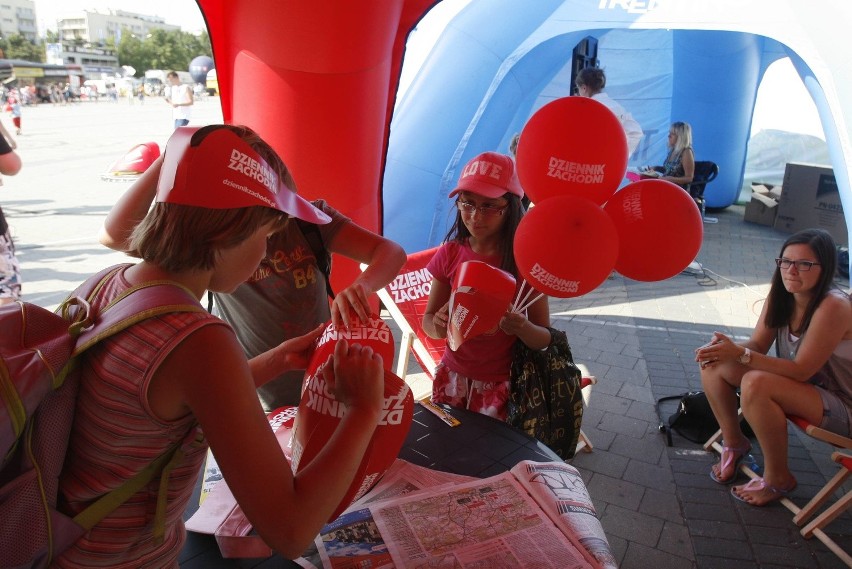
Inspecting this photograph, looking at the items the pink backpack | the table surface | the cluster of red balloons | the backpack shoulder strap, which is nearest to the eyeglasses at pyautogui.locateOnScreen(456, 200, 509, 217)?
the cluster of red balloons

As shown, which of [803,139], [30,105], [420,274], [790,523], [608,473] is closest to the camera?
[790,523]

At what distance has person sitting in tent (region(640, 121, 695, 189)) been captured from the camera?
274 inches

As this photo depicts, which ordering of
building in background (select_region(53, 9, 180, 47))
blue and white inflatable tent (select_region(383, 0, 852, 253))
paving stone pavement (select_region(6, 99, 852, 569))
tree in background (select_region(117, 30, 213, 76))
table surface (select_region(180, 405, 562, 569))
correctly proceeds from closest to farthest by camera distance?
table surface (select_region(180, 405, 562, 569)) → paving stone pavement (select_region(6, 99, 852, 569)) → blue and white inflatable tent (select_region(383, 0, 852, 253)) → tree in background (select_region(117, 30, 213, 76)) → building in background (select_region(53, 9, 180, 47))

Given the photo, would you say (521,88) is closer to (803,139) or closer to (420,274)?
(420,274)

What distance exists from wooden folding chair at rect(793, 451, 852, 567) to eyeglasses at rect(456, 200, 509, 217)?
1719mm

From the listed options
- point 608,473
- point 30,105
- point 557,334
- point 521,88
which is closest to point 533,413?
point 557,334

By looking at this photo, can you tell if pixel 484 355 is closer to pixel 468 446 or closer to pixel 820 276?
pixel 468 446

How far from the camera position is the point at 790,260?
8.98ft

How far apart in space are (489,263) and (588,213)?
1.51 feet

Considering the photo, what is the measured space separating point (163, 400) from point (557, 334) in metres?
1.60

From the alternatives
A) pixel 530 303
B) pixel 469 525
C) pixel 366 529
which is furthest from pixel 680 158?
pixel 366 529

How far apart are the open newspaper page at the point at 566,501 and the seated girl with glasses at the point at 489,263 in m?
0.61

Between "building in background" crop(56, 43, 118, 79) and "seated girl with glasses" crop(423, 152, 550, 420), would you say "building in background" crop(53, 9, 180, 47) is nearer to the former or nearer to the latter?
"building in background" crop(56, 43, 118, 79)

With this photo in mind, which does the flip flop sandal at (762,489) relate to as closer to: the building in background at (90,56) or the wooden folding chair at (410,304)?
the wooden folding chair at (410,304)
